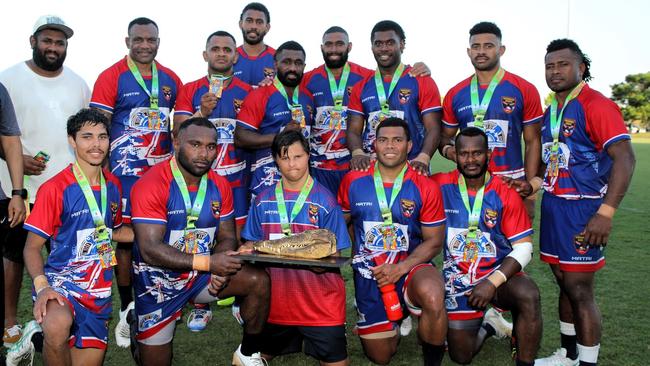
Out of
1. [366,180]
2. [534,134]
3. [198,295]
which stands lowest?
[198,295]

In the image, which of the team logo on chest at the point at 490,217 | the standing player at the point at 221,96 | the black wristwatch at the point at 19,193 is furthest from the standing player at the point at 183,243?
the team logo on chest at the point at 490,217

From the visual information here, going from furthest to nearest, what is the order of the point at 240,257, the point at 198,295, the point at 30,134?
the point at 30,134 → the point at 198,295 → the point at 240,257

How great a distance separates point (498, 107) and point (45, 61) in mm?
4025

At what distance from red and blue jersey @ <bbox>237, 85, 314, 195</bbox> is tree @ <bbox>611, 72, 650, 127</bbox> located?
75533mm

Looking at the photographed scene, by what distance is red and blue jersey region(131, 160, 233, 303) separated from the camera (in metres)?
4.25

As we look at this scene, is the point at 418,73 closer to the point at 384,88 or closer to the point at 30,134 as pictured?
the point at 384,88

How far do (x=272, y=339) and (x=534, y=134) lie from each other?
2934 mm

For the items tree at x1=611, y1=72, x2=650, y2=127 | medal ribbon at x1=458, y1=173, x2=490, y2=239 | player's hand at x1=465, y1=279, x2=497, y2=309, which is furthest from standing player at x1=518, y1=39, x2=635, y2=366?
tree at x1=611, y1=72, x2=650, y2=127

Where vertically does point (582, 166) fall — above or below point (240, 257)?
above

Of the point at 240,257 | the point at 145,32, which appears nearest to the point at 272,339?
the point at 240,257

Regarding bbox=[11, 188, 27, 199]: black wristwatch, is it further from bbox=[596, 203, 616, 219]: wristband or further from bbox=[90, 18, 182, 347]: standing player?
bbox=[596, 203, 616, 219]: wristband

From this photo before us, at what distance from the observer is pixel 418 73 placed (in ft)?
18.8

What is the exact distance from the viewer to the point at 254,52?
691 centimetres

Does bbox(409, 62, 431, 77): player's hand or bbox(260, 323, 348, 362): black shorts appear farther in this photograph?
bbox(409, 62, 431, 77): player's hand
